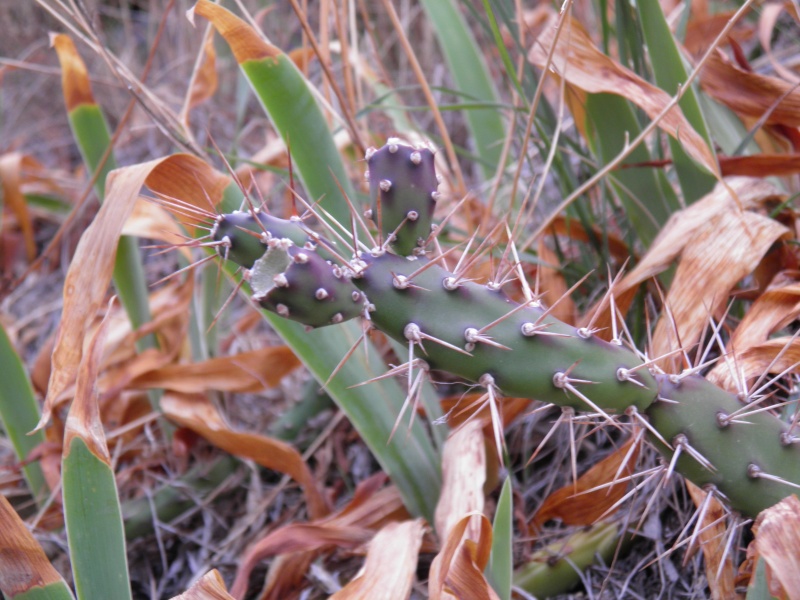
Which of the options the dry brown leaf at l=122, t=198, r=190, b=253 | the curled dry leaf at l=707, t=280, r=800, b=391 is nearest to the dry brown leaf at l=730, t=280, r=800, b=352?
the curled dry leaf at l=707, t=280, r=800, b=391

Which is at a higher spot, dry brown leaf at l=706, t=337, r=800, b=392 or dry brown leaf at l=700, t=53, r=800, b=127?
dry brown leaf at l=700, t=53, r=800, b=127

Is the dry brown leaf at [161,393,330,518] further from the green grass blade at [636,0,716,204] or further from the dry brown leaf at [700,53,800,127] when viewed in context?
the dry brown leaf at [700,53,800,127]

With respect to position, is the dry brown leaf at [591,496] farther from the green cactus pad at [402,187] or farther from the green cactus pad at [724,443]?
the green cactus pad at [402,187]

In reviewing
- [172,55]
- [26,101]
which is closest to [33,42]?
[26,101]

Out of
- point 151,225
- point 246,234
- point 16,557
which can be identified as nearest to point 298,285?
point 246,234

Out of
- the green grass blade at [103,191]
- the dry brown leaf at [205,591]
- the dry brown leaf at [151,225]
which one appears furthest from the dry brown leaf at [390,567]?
the green grass blade at [103,191]

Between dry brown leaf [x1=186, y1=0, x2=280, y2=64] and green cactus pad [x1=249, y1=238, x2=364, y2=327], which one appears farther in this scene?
dry brown leaf [x1=186, y1=0, x2=280, y2=64]
